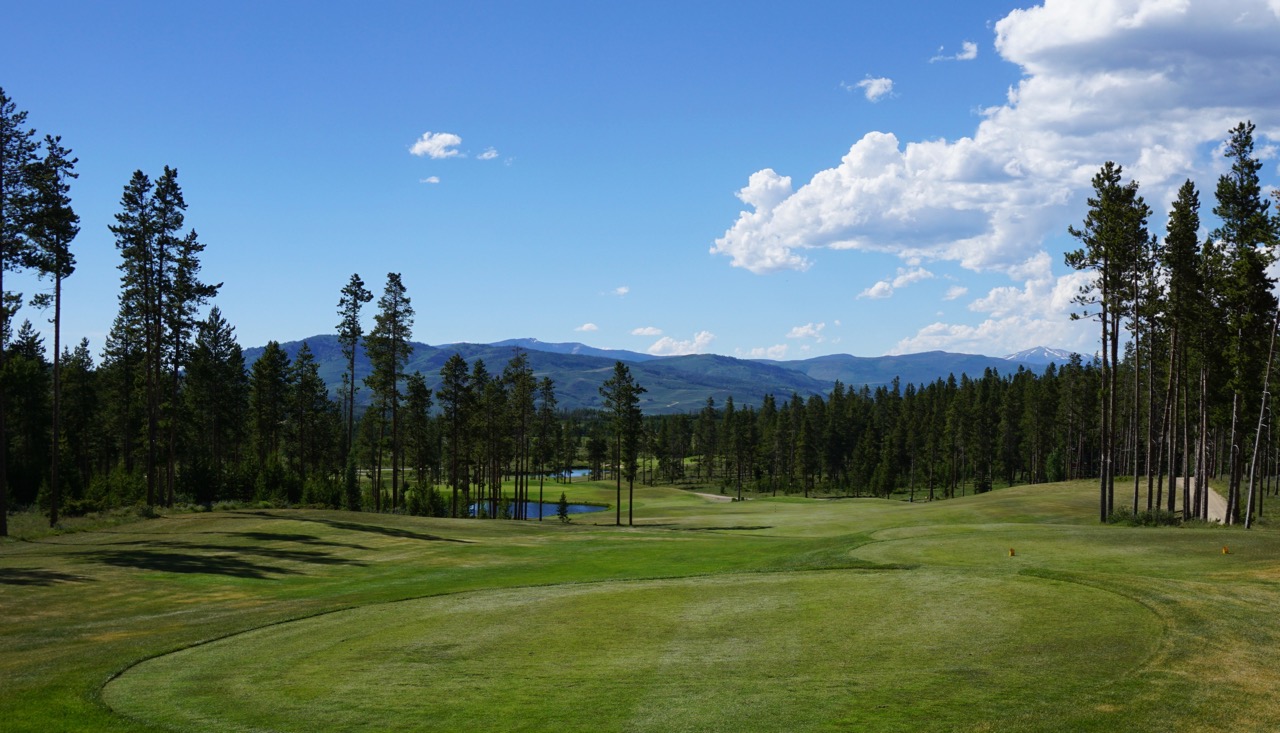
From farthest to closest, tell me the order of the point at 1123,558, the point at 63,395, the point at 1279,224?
the point at 63,395
the point at 1279,224
the point at 1123,558

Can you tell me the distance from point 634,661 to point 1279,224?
151 feet

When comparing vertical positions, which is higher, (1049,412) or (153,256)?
(153,256)

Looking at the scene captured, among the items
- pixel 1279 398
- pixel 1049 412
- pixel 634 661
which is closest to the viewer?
pixel 634 661

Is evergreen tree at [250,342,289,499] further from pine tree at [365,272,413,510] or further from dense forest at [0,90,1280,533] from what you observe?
pine tree at [365,272,413,510]

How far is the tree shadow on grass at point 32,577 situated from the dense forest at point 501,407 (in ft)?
39.2

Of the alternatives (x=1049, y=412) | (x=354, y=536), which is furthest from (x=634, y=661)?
(x=1049, y=412)

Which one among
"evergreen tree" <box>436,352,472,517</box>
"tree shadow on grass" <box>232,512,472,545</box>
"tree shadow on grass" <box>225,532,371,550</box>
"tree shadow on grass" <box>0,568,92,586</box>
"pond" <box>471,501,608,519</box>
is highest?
"evergreen tree" <box>436,352,472,517</box>

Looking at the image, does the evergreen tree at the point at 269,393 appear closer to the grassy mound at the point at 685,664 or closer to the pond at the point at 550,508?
the pond at the point at 550,508

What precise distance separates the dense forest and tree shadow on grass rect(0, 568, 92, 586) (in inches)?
470

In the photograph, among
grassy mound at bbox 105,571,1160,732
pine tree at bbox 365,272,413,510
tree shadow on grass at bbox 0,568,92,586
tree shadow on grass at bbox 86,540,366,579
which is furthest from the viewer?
pine tree at bbox 365,272,413,510

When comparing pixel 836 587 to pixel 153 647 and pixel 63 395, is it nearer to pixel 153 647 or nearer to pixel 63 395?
pixel 153 647

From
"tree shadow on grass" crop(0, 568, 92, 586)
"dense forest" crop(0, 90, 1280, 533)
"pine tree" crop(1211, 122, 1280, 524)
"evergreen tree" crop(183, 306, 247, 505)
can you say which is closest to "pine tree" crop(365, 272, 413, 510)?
"dense forest" crop(0, 90, 1280, 533)

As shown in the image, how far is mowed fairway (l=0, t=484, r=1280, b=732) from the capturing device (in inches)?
455

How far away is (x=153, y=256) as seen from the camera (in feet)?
166
